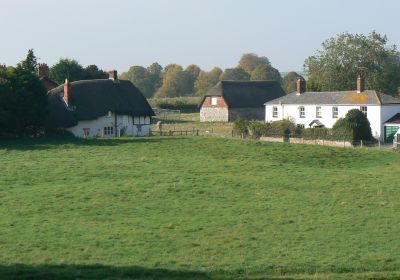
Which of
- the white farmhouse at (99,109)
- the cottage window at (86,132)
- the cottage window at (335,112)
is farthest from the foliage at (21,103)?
the cottage window at (335,112)

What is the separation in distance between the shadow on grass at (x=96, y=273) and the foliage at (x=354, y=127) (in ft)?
130

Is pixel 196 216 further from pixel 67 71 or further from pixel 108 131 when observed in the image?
pixel 67 71

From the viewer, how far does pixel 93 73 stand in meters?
88.4

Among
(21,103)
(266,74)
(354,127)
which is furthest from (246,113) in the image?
(266,74)

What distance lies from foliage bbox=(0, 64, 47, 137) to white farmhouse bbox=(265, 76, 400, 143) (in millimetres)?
24607

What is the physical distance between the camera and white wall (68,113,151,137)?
208 feet

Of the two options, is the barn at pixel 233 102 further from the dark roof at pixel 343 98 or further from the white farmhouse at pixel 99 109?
the white farmhouse at pixel 99 109

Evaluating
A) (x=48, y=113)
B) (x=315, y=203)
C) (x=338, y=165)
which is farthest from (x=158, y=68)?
(x=315, y=203)

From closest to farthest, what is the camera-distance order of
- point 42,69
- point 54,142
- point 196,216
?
point 196,216 < point 54,142 < point 42,69

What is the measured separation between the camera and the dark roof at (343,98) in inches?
2471

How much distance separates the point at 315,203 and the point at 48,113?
1319 inches

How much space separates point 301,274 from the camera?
18.4m

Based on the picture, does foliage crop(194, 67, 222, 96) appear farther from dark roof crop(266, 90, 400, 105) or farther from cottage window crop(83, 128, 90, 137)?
cottage window crop(83, 128, 90, 137)

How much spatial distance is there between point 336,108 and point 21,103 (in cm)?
2759
